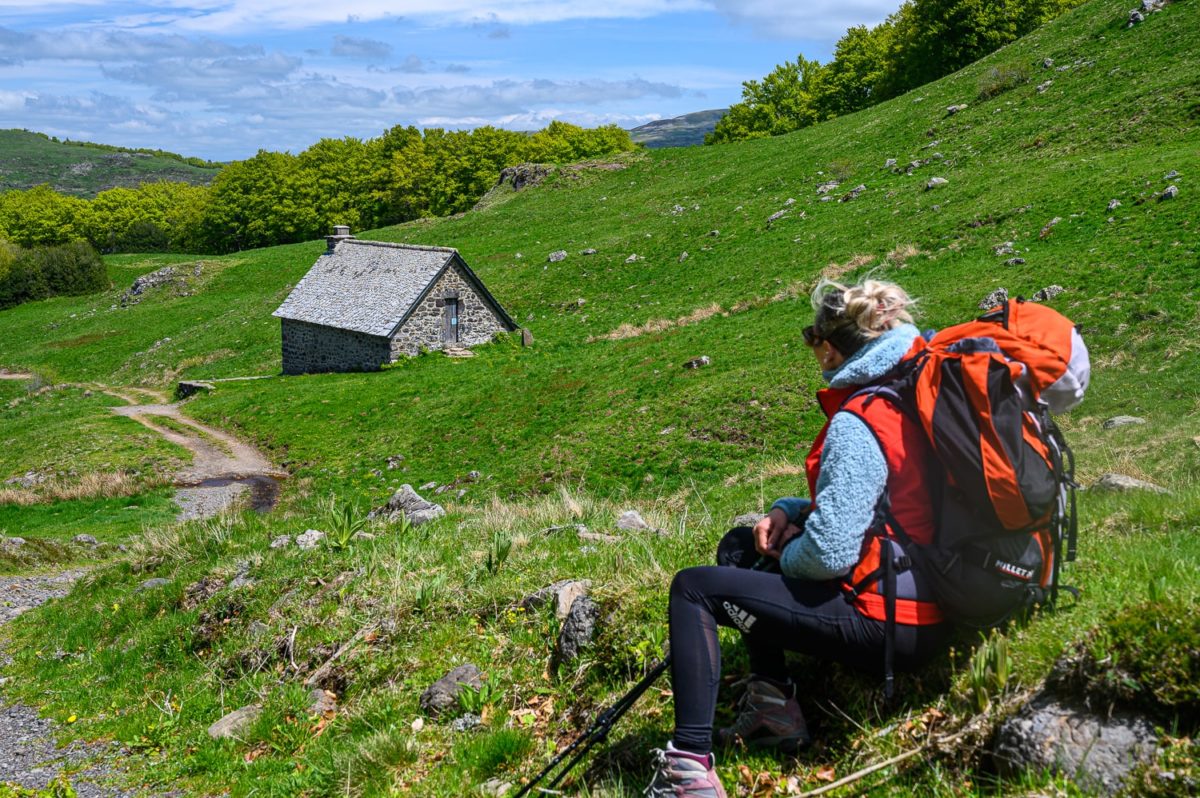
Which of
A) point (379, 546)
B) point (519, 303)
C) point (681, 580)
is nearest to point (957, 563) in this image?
point (681, 580)

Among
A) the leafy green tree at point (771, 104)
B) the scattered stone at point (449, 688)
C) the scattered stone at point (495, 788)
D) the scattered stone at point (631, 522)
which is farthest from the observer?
the leafy green tree at point (771, 104)

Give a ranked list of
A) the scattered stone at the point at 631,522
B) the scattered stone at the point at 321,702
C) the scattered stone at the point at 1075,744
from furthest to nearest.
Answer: the scattered stone at the point at 631,522, the scattered stone at the point at 321,702, the scattered stone at the point at 1075,744

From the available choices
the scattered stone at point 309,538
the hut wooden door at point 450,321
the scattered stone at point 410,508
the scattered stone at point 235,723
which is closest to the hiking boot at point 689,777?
the scattered stone at point 235,723

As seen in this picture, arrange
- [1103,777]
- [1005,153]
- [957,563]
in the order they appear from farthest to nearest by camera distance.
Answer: [1005,153], [957,563], [1103,777]

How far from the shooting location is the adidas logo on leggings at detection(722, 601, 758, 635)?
4020mm

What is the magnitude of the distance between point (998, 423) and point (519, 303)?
41.6 meters

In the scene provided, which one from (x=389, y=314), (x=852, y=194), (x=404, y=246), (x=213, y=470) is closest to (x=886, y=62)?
(x=852, y=194)

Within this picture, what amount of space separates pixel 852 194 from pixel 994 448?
3898 centimetres

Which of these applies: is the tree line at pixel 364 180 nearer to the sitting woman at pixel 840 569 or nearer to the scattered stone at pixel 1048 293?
the scattered stone at pixel 1048 293

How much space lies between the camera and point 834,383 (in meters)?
4.11

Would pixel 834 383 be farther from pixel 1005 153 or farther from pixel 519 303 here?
pixel 519 303

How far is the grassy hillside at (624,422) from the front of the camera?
18.9 feet

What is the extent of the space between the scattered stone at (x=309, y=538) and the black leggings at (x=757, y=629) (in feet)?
25.1

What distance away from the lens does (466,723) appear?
5.99 metres
